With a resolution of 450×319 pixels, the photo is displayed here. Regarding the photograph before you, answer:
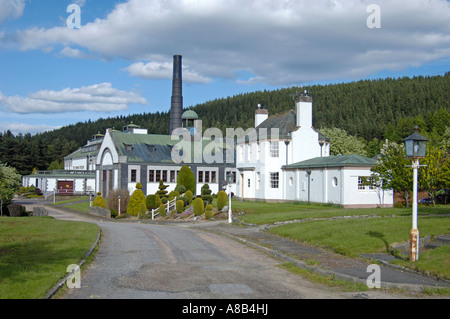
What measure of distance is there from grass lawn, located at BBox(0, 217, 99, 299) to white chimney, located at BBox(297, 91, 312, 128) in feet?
86.6

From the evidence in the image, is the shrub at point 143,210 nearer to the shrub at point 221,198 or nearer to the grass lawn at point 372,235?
the shrub at point 221,198

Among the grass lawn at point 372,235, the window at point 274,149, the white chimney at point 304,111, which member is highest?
the white chimney at point 304,111

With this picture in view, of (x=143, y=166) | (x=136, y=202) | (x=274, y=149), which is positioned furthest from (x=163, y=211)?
(x=143, y=166)

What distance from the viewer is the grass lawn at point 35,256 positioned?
899cm

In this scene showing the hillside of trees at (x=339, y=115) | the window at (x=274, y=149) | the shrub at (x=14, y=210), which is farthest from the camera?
the hillside of trees at (x=339, y=115)

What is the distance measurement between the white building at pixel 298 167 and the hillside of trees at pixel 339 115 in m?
63.6

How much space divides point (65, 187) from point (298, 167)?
2006 inches

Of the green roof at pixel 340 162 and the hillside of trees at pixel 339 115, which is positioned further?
the hillside of trees at pixel 339 115

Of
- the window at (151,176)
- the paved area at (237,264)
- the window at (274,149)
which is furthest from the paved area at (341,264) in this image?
the window at (151,176)

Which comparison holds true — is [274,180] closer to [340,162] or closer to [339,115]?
[340,162]

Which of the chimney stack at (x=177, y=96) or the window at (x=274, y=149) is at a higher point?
the chimney stack at (x=177, y=96)

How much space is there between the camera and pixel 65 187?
252ft

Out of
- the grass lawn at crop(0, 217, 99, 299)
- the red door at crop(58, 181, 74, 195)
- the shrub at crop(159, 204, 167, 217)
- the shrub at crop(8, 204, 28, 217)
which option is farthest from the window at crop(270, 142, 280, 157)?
the red door at crop(58, 181, 74, 195)
